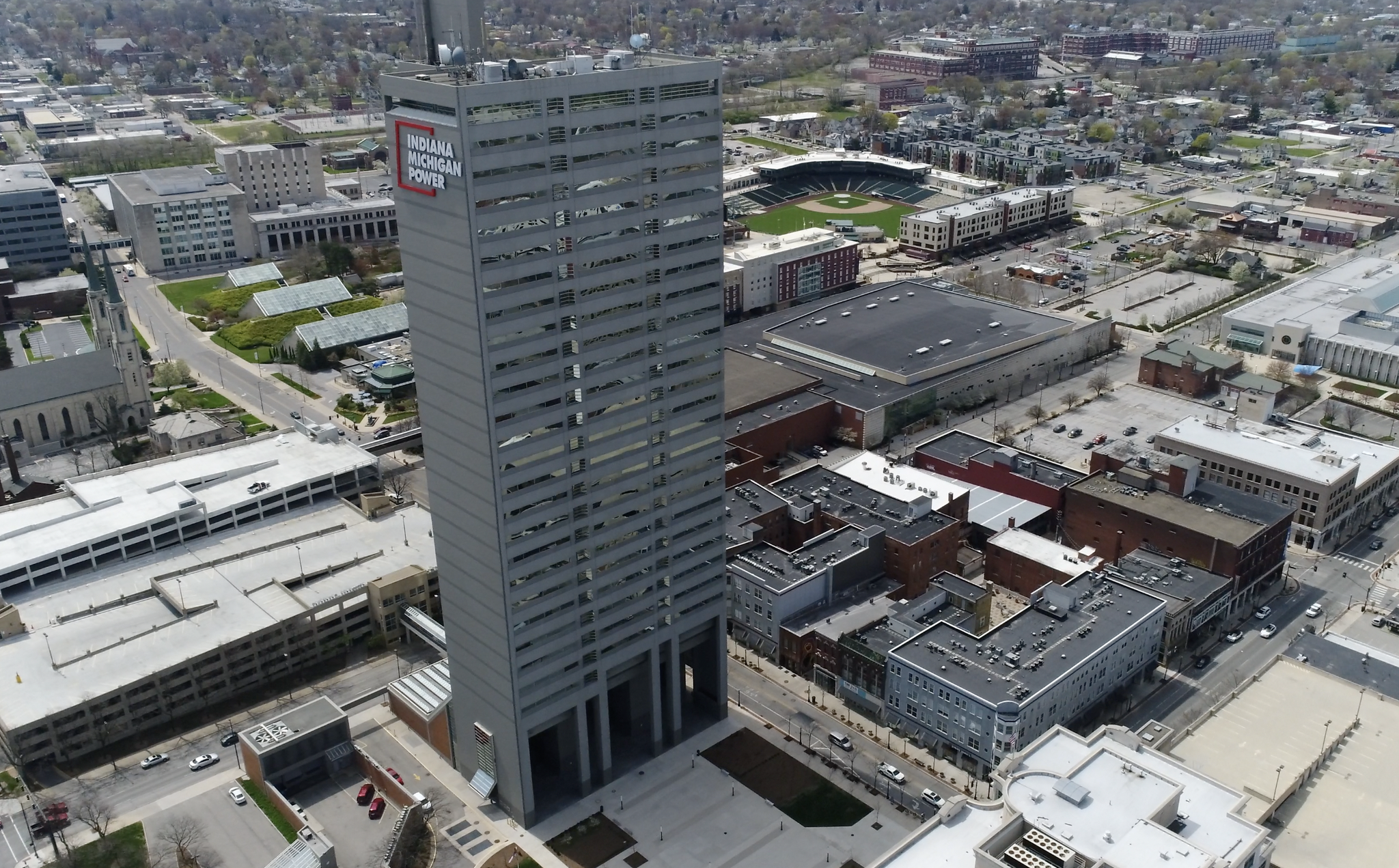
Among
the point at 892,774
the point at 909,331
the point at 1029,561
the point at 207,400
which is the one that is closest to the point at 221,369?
the point at 207,400

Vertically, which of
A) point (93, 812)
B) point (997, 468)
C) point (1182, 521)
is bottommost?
point (93, 812)

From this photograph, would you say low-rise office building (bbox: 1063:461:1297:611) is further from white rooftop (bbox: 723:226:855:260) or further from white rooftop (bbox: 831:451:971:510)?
white rooftop (bbox: 723:226:855:260)

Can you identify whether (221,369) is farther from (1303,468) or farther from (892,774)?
(1303,468)

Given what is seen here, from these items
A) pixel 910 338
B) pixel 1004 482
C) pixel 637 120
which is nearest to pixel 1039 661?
pixel 1004 482

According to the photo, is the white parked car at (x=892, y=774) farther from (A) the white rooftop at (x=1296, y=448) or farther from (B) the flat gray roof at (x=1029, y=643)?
(A) the white rooftop at (x=1296, y=448)

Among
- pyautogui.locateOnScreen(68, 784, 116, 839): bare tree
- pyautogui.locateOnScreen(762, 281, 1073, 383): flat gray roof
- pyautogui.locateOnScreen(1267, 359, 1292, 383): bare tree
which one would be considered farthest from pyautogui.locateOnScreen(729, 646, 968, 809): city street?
pyautogui.locateOnScreen(1267, 359, 1292, 383): bare tree

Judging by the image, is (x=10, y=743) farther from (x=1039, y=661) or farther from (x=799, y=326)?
(x=799, y=326)
